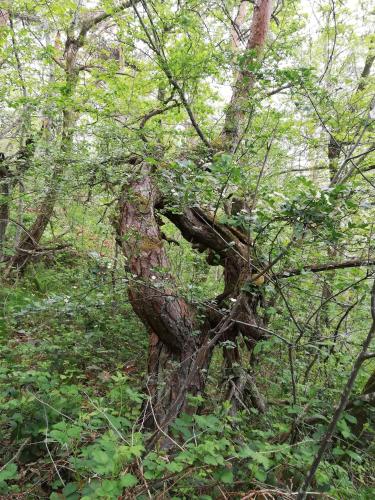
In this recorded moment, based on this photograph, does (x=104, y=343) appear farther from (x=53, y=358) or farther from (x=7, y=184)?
(x=7, y=184)

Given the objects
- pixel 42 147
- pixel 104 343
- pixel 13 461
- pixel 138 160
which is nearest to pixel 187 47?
pixel 138 160

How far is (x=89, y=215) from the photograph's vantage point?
6.11 m

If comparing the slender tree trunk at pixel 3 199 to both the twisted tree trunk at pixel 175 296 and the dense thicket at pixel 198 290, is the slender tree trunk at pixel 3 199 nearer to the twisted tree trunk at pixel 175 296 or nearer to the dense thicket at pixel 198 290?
the dense thicket at pixel 198 290

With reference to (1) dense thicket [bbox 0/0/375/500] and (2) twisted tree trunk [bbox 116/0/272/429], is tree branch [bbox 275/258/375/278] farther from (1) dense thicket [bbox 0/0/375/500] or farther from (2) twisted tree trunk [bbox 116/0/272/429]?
(2) twisted tree trunk [bbox 116/0/272/429]

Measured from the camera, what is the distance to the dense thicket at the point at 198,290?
2.04 meters

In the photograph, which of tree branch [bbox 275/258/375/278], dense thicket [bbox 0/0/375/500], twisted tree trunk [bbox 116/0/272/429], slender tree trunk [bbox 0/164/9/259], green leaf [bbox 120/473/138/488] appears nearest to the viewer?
green leaf [bbox 120/473/138/488]

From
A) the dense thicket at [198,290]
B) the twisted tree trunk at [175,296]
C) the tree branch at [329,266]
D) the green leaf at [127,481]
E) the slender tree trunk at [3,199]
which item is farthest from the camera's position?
the slender tree trunk at [3,199]

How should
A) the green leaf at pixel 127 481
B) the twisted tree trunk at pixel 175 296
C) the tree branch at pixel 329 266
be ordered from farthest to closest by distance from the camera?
1. the twisted tree trunk at pixel 175 296
2. the tree branch at pixel 329 266
3. the green leaf at pixel 127 481

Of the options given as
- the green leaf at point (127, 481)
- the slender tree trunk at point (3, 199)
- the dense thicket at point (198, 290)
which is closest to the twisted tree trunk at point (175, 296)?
the dense thicket at point (198, 290)

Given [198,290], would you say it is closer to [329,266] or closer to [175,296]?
[175,296]

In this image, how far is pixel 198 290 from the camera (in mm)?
3166

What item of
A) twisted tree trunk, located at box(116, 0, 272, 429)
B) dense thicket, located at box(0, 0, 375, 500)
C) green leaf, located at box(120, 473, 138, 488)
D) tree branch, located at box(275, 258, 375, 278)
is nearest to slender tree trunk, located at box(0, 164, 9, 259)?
dense thicket, located at box(0, 0, 375, 500)

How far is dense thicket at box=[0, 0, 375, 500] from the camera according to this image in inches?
80.5

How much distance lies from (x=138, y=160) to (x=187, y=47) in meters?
1.59
